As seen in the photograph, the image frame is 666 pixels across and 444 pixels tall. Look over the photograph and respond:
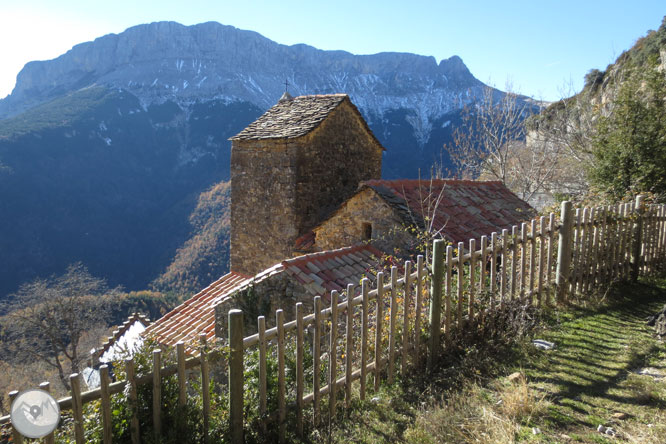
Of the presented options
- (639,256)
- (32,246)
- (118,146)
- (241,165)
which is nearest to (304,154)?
(241,165)

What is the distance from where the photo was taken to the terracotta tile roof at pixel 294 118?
10523 mm

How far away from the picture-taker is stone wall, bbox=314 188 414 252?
7.55m

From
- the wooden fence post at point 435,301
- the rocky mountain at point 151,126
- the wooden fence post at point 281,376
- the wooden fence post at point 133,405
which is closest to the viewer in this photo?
the wooden fence post at point 133,405

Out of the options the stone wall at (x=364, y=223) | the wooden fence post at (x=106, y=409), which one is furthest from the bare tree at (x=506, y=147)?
the wooden fence post at (x=106, y=409)

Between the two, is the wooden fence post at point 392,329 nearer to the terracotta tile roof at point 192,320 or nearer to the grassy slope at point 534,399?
the grassy slope at point 534,399

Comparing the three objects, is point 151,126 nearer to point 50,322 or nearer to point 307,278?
point 50,322

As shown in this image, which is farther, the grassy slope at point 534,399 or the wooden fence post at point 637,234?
the wooden fence post at point 637,234

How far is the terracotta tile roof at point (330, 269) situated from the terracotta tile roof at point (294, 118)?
13.3 ft

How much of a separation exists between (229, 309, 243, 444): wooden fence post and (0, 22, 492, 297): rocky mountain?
51.1 meters

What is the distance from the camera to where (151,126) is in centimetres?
9388

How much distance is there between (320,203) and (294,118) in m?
2.40

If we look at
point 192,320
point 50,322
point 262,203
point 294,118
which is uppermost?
point 294,118

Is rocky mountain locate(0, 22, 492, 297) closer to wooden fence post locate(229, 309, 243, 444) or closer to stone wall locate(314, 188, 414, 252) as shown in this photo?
stone wall locate(314, 188, 414, 252)

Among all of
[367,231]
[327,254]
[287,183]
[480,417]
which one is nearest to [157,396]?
[480,417]
